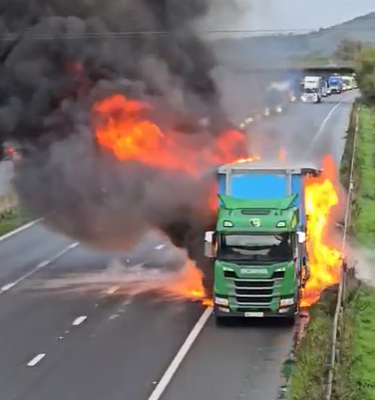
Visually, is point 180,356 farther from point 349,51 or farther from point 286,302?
point 349,51

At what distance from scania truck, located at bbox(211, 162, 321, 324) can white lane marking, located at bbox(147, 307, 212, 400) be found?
50 centimetres

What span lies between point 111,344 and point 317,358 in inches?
208

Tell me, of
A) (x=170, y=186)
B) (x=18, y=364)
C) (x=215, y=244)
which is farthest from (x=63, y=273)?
(x=18, y=364)

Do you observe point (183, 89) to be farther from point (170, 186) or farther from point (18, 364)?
point (18, 364)

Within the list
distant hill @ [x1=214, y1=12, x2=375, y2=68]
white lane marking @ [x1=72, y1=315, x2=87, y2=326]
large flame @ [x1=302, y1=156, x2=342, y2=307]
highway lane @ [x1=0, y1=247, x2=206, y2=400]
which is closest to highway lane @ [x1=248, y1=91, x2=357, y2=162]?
distant hill @ [x1=214, y1=12, x2=375, y2=68]

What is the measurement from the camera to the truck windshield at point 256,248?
22.9 m

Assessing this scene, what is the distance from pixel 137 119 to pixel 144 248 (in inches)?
231

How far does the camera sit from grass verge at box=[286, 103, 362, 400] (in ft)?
53.1

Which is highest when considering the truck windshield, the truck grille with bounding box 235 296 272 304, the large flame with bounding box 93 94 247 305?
the large flame with bounding box 93 94 247 305

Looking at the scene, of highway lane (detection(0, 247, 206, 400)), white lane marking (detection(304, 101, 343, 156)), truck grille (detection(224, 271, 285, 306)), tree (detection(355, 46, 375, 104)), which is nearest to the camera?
highway lane (detection(0, 247, 206, 400))

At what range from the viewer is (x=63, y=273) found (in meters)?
30.2

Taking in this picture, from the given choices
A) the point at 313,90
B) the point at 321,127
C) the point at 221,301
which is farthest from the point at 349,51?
the point at 221,301

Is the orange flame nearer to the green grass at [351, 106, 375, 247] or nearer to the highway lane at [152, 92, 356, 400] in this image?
the highway lane at [152, 92, 356, 400]

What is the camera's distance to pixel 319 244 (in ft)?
89.3
